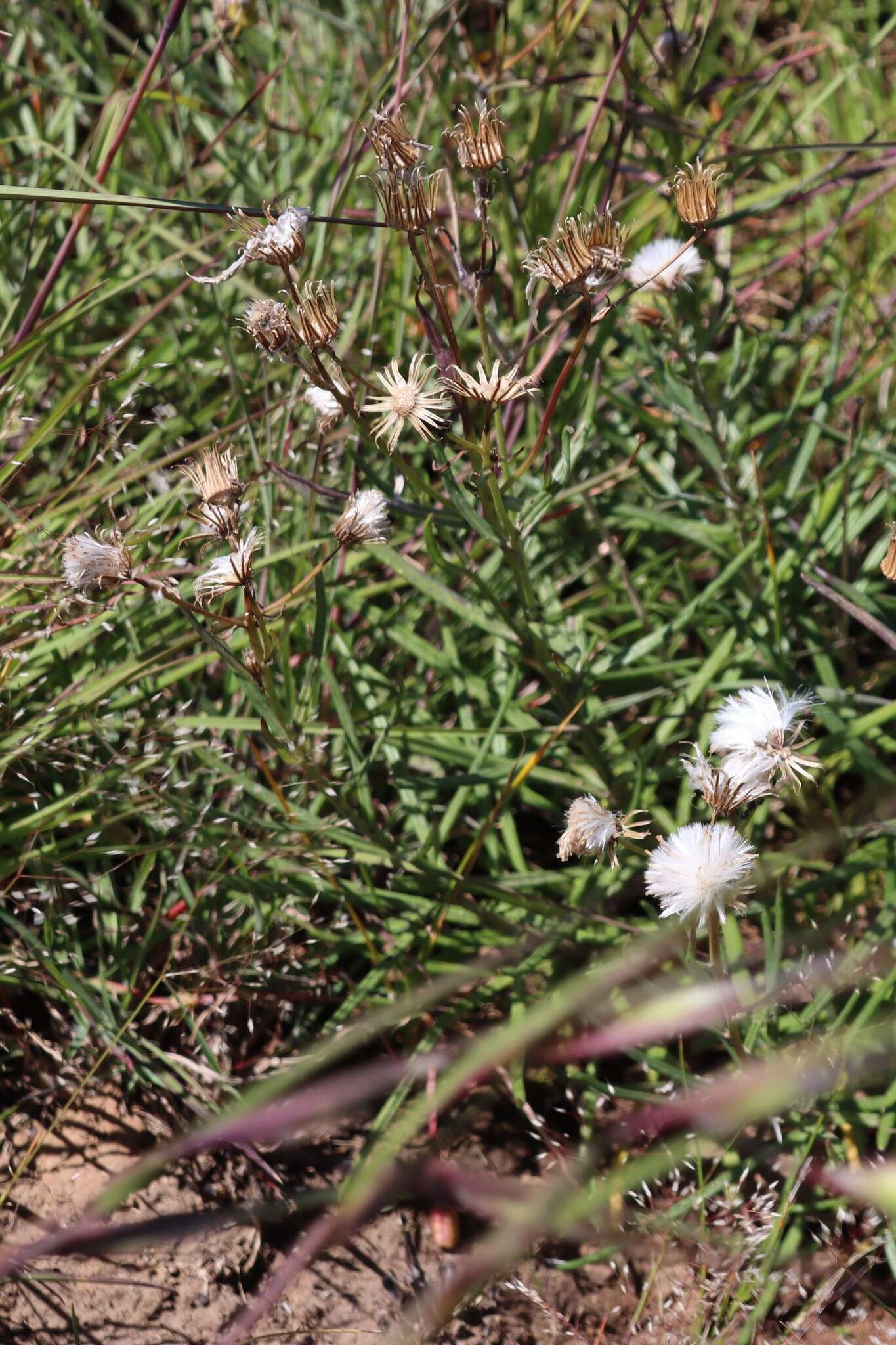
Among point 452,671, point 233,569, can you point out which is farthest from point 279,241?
point 452,671

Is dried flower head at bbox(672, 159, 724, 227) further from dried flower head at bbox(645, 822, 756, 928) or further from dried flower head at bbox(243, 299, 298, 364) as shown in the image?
dried flower head at bbox(645, 822, 756, 928)

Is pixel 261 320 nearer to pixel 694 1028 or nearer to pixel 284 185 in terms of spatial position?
pixel 694 1028

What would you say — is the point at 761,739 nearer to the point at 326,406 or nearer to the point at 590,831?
the point at 590,831

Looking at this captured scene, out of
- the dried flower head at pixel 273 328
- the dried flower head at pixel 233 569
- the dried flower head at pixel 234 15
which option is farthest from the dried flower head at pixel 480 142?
the dried flower head at pixel 234 15

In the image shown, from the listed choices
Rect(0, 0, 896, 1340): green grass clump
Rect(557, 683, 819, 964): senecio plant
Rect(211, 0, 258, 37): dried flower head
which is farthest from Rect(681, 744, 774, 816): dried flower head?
Rect(211, 0, 258, 37): dried flower head

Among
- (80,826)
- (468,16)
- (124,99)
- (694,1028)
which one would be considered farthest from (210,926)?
(468,16)

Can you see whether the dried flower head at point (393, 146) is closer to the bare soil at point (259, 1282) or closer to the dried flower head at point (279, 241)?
the dried flower head at point (279, 241)
